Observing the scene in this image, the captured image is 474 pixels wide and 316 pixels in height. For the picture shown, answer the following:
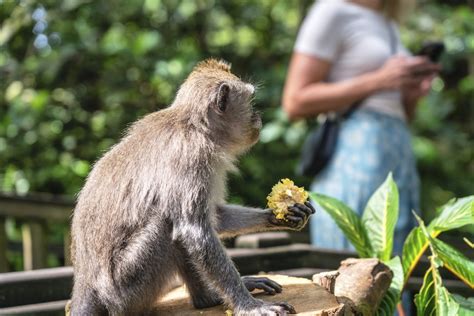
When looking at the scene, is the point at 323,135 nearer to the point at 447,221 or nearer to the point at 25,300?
the point at 447,221

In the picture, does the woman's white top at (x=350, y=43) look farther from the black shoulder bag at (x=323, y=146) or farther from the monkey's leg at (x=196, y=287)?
the monkey's leg at (x=196, y=287)

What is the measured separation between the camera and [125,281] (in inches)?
77.5

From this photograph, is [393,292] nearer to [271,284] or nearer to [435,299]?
[435,299]

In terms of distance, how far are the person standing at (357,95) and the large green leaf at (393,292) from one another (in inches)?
35.5

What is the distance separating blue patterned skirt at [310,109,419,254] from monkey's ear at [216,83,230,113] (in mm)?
1212

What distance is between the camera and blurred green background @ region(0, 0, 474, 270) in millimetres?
5312

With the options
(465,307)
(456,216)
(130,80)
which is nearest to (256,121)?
(456,216)

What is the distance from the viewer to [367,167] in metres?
3.23

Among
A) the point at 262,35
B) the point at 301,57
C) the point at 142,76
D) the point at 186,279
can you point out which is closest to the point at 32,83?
the point at 142,76

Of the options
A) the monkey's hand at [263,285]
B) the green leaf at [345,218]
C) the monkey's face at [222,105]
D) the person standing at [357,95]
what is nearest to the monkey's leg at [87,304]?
the monkey's hand at [263,285]

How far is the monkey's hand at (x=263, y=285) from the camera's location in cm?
211

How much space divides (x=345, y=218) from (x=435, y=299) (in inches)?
17.0

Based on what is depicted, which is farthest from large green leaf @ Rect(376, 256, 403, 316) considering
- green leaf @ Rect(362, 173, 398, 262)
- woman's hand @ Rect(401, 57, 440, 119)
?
woman's hand @ Rect(401, 57, 440, 119)

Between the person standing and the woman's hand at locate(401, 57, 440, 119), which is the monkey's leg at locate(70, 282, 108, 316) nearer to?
the person standing
